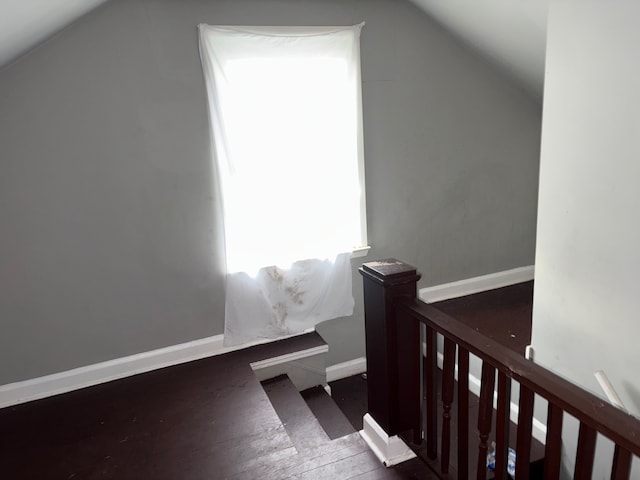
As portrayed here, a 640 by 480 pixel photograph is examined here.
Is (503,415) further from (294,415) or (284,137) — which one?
(284,137)

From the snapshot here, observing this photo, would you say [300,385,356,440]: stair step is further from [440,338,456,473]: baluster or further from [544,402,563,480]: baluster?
[544,402,563,480]: baluster

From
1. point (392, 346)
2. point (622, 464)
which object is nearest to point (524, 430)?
point (622, 464)

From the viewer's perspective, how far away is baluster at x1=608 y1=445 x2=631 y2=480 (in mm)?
871

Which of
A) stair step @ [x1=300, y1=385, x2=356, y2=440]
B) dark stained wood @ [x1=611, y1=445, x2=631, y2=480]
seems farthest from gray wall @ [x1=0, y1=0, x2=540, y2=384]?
dark stained wood @ [x1=611, y1=445, x2=631, y2=480]

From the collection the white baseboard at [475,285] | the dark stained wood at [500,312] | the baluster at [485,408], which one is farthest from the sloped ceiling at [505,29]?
the baluster at [485,408]

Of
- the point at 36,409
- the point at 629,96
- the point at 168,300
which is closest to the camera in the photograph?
the point at 629,96

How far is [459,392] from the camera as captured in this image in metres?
1.40

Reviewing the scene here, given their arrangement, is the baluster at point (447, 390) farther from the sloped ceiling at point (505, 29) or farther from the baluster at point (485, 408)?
the sloped ceiling at point (505, 29)

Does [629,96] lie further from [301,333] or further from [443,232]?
[301,333]

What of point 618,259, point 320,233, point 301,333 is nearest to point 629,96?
point 618,259

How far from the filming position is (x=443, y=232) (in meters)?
3.35

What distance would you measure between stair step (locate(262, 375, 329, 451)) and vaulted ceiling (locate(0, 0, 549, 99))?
218 cm

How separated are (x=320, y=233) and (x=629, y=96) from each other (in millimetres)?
1762

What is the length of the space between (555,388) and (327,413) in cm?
195
